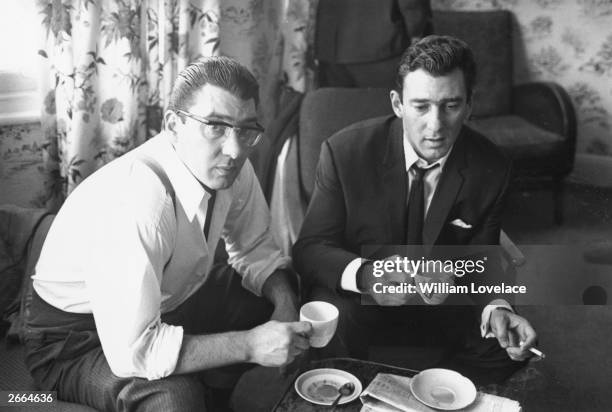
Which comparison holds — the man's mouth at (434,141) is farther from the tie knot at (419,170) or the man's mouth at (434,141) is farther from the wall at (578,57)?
the wall at (578,57)

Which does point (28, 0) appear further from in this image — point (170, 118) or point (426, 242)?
point (426, 242)

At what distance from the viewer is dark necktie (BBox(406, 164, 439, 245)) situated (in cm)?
→ 107

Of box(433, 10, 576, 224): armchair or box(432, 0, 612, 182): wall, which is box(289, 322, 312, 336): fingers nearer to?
box(433, 10, 576, 224): armchair

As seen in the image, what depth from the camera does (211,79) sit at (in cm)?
91

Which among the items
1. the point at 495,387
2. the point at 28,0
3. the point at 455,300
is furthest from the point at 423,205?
the point at 28,0

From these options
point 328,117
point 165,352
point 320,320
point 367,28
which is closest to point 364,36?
point 367,28

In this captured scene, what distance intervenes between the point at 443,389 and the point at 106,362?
52 cm

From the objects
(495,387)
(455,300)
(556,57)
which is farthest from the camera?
(556,57)

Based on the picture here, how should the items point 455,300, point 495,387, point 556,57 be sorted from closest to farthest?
1. point 495,387
2. point 455,300
3. point 556,57

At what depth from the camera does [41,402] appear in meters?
0.93

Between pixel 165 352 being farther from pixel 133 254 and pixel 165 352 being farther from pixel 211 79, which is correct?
pixel 211 79

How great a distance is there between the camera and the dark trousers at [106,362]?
0.88 metres

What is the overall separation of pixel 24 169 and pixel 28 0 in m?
0.31

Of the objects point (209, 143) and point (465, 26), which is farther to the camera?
point (465, 26)
